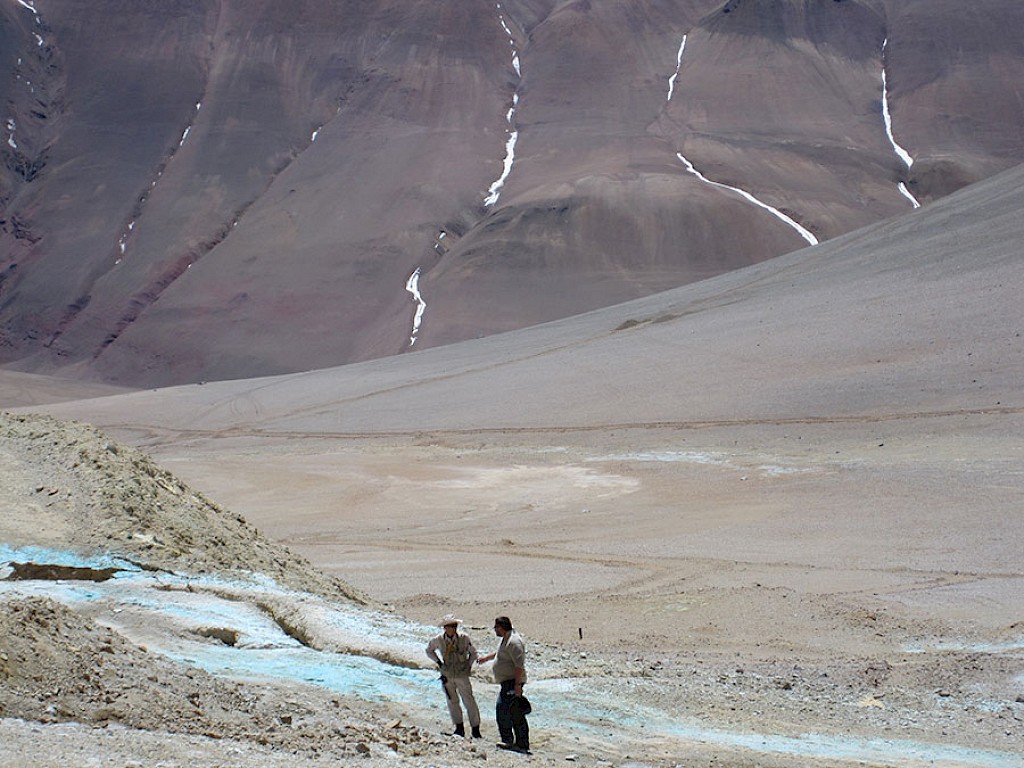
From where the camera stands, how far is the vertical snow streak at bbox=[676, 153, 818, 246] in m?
67.1

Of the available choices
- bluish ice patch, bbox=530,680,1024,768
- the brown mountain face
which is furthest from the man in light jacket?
the brown mountain face

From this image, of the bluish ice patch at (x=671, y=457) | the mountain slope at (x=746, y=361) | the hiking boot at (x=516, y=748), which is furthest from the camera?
the mountain slope at (x=746, y=361)

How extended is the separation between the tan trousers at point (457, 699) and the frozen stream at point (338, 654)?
325 millimetres

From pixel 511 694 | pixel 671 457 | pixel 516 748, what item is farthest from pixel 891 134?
pixel 516 748

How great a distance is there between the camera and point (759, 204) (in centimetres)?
6950

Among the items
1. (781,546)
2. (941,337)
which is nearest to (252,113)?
(941,337)

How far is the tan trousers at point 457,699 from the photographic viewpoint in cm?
819

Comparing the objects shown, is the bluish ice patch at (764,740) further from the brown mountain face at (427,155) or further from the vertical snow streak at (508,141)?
the vertical snow streak at (508,141)

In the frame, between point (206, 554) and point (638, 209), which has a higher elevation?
point (638, 209)

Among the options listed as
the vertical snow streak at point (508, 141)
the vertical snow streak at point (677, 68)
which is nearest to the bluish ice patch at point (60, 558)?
the vertical snow streak at point (508, 141)

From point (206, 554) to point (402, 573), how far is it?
532cm

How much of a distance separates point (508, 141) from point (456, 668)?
257 feet

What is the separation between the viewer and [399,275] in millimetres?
72375

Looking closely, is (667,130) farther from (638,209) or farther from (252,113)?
(252,113)
